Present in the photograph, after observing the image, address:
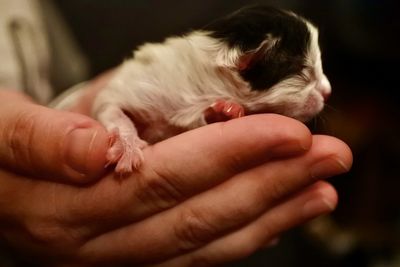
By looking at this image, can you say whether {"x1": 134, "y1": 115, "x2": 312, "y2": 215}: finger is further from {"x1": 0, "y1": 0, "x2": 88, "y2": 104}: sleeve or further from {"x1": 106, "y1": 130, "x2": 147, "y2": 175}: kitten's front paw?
{"x1": 0, "y1": 0, "x2": 88, "y2": 104}: sleeve

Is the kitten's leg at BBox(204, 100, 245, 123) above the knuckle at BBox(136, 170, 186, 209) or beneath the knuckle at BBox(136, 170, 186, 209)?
above

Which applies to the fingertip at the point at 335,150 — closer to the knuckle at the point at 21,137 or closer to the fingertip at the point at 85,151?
the fingertip at the point at 85,151

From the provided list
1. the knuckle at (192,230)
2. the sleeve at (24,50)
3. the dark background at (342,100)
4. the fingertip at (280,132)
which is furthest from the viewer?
the dark background at (342,100)

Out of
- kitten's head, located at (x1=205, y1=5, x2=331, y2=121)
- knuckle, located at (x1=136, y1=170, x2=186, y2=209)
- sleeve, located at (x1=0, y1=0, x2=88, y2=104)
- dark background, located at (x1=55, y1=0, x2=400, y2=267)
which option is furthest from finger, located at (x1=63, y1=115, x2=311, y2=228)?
dark background, located at (x1=55, y1=0, x2=400, y2=267)

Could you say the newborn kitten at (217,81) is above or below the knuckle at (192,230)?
above

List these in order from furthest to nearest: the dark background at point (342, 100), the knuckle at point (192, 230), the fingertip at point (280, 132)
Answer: the dark background at point (342, 100) → the knuckle at point (192, 230) → the fingertip at point (280, 132)

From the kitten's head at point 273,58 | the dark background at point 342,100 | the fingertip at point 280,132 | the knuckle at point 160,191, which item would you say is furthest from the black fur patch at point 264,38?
the dark background at point 342,100
